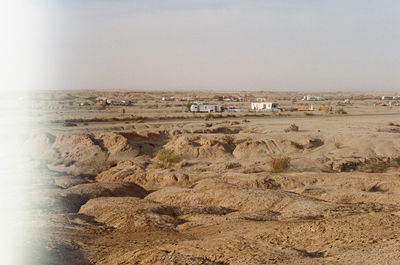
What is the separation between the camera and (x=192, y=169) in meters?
29.8

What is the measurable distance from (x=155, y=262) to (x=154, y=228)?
426 cm

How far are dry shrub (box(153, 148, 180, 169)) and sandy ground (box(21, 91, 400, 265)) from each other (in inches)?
10.3

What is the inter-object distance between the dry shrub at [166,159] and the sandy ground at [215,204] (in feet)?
0.86

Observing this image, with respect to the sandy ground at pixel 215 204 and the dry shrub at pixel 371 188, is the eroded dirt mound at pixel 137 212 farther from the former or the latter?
the dry shrub at pixel 371 188

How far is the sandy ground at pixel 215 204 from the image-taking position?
40.1ft

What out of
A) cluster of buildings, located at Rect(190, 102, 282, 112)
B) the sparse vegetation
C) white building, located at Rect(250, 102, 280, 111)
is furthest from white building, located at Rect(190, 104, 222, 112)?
the sparse vegetation

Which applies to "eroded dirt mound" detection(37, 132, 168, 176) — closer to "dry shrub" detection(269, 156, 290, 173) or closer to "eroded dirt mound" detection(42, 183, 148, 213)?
"eroded dirt mound" detection(42, 183, 148, 213)

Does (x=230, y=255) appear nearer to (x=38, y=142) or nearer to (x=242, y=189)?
(x=242, y=189)

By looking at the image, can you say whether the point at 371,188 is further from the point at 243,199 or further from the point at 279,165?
the point at 279,165

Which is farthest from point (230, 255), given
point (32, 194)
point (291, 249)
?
point (32, 194)

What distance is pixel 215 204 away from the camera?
19.2 m

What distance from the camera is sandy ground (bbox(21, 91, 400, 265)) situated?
40.1ft

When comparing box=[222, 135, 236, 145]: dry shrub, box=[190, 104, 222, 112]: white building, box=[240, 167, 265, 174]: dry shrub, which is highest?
box=[222, 135, 236, 145]: dry shrub

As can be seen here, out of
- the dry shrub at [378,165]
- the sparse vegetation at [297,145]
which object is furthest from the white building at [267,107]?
the dry shrub at [378,165]
